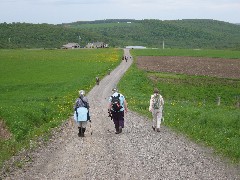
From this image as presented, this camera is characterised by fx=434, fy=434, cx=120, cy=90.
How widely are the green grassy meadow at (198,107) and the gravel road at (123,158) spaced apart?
2.70 ft

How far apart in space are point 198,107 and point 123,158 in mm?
15220

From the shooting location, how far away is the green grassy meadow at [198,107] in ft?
59.4

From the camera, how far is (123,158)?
15.1 meters

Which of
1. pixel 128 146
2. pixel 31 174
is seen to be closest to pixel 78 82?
pixel 128 146

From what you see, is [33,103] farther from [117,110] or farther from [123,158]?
[123,158]

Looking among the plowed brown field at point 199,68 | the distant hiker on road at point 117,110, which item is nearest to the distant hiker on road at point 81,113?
the distant hiker on road at point 117,110

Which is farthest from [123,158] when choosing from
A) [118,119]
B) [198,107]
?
[198,107]

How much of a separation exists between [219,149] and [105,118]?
932 cm

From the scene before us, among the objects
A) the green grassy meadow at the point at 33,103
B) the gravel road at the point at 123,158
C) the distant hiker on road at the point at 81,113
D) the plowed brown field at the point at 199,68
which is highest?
the distant hiker on road at the point at 81,113

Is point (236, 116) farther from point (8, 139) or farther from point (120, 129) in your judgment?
point (8, 139)

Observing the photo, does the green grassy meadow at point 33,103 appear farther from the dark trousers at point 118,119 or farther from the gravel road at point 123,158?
the dark trousers at point 118,119

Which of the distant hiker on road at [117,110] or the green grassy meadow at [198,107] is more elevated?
the distant hiker on road at [117,110]

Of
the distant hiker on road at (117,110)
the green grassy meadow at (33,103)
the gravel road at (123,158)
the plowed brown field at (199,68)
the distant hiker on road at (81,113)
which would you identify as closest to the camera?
the gravel road at (123,158)

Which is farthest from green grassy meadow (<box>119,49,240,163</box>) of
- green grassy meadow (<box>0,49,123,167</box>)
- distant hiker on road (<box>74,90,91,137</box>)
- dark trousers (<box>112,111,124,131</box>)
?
green grassy meadow (<box>0,49,123,167</box>)
